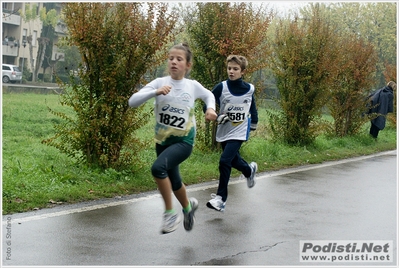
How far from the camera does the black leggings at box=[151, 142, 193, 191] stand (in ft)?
21.1

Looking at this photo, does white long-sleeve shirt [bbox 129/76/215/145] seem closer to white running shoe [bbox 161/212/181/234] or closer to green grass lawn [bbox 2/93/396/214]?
white running shoe [bbox 161/212/181/234]

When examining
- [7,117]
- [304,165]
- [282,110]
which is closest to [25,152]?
[304,165]

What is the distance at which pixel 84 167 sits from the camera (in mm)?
10109

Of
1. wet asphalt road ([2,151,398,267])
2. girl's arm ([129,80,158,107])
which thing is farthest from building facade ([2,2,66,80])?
girl's arm ([129,80,158,107])

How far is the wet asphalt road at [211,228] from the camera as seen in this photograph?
587 cm

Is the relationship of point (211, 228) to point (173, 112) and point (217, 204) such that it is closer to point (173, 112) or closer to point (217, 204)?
point (217, 204)

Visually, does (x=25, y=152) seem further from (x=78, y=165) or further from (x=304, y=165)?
(x=304, y=165)

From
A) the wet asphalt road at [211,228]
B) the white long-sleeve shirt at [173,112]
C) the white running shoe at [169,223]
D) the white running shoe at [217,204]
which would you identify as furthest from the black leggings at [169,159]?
the white running shoe at [217,204]

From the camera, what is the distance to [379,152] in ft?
60.4

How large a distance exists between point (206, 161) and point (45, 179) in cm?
409

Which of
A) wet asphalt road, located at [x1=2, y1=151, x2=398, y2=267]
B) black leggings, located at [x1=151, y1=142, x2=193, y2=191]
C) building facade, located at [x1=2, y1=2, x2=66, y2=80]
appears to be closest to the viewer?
wet asphalt road, located at [x1=2, y1=151, x2=398, y2=267]

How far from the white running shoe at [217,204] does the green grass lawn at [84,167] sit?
1511 millimetres

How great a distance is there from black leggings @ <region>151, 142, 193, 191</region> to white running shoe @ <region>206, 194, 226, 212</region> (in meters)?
1.40

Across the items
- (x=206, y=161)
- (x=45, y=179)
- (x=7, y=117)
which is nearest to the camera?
(x=45, y=179)
